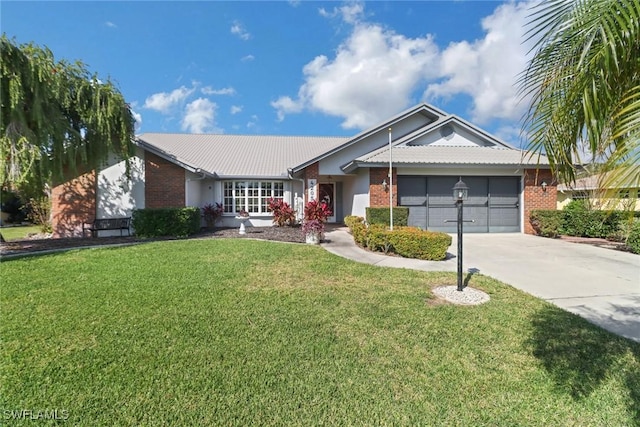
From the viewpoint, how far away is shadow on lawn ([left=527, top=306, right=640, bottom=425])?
3152mm

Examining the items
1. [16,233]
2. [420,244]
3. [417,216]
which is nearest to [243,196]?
[417,216]

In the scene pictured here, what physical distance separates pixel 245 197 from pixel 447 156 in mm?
10743

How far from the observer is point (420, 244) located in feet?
29.0

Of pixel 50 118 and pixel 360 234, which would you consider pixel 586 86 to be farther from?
pixel 50 118

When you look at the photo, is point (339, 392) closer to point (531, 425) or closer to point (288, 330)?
point (288, 330)

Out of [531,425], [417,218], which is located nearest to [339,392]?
[531,425]

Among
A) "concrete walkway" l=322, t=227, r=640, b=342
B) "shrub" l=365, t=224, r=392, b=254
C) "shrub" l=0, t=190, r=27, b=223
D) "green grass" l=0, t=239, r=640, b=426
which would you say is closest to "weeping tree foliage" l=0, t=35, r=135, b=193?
"green grass" l=0, t=239, r=640, b=426

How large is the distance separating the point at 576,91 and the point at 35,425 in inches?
221

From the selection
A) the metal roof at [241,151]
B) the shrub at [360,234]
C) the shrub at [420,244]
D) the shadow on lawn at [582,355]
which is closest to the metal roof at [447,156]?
the metal roof at [241,151]

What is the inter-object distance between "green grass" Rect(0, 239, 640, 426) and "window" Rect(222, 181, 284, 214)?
11.0m

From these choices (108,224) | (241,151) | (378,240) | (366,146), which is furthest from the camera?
(241,151)

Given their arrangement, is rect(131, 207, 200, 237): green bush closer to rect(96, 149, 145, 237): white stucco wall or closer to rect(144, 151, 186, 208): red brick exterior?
rect(144, 151, 186, 208): red brick exterior

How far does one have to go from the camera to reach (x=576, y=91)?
2791 mm

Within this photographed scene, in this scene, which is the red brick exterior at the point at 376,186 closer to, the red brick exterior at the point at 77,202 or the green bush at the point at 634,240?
the green bush at the point at 634,240
